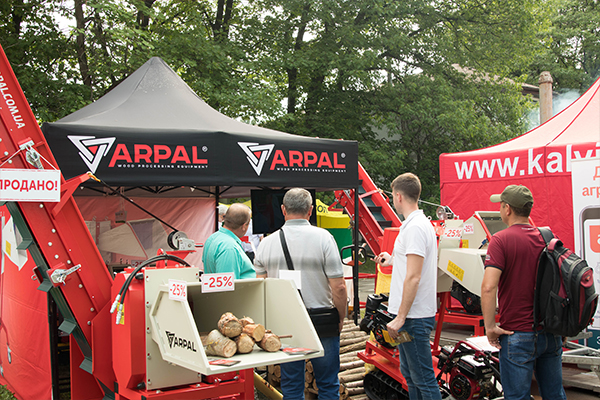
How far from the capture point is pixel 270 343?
2.74 meters

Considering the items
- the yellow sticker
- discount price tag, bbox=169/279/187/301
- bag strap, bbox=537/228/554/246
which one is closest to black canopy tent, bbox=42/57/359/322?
the yellow sticker

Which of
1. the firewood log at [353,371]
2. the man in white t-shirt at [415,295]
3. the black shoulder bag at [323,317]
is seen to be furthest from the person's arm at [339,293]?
the firewood log at [353,371]

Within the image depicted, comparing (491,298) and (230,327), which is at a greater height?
(491,298)

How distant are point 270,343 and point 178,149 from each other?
8.99 feet

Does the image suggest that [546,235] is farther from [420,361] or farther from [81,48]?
[81,48]

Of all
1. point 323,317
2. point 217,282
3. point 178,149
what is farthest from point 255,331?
point 178,149

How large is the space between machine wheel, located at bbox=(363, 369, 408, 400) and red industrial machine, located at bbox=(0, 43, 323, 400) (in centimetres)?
148

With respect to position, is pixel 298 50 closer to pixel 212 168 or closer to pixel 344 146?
pixel 344 146

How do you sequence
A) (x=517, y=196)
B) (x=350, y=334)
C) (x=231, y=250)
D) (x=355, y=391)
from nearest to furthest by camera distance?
(x=517, y=196) → (x=231, y=250) → (x=355, y=391) → (x=350, y=334)

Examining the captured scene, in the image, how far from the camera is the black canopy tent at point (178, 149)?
4.51m

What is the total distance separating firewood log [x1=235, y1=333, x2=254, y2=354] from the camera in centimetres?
271

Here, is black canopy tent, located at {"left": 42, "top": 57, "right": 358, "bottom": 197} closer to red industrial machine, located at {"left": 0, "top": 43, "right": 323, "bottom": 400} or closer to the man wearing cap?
red industrial machine, located at {"left": 0, "top": 43, "right": 323, "bottom": 400}

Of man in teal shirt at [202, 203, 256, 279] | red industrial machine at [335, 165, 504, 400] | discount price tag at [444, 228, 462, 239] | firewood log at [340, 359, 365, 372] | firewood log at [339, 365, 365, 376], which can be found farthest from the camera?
discount price tag at [444, 228, 462, 239]

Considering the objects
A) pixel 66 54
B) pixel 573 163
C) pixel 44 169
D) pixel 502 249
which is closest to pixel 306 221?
pixel 502 249
